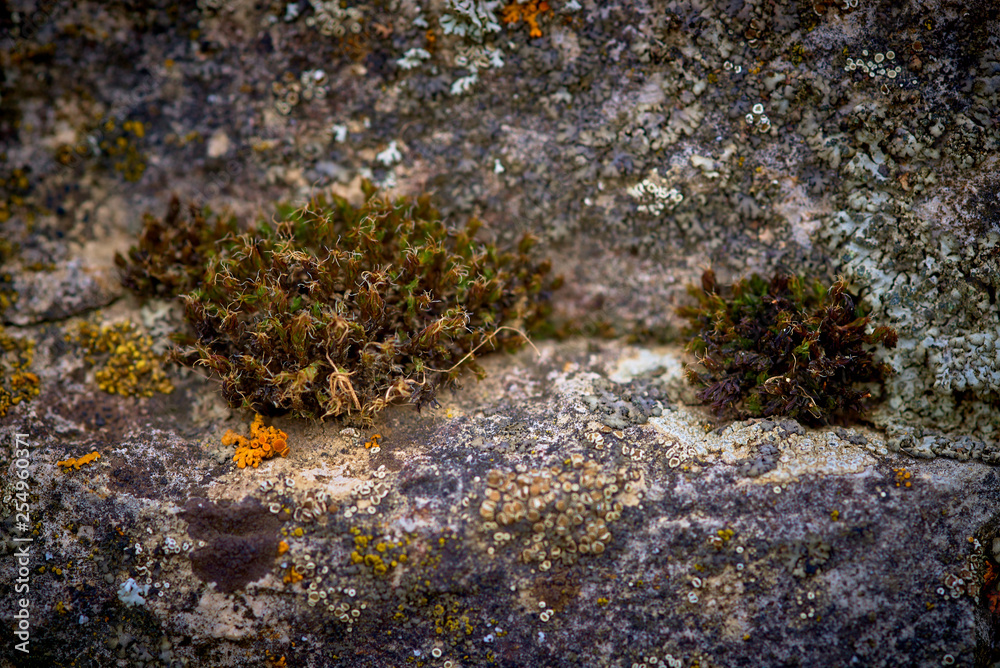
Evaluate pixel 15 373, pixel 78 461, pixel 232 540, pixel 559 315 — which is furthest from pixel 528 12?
pixel 15 373

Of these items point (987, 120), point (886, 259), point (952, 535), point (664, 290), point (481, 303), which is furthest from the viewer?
point (664, 290)

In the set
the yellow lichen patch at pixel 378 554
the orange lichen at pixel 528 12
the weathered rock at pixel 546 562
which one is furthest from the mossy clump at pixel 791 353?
the orange lichen at pixel 528 12

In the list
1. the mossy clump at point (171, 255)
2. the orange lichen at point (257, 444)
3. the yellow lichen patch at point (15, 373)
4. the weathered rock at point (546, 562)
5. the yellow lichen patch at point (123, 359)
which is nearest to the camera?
the weathered rock at point (546, 562)

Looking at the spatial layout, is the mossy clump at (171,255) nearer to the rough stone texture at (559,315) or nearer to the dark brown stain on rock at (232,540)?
the rough stone texture at (559,315)

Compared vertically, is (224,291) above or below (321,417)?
above

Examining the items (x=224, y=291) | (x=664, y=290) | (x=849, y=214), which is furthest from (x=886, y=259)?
(x=224, y=291)

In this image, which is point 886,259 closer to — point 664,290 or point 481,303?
point 664,290
